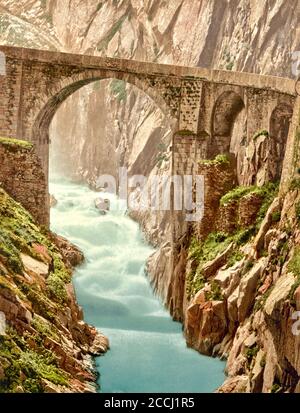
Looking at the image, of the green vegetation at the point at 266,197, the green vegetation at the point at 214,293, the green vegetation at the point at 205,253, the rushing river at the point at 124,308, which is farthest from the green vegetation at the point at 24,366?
the green vegetation at the point at 266,197

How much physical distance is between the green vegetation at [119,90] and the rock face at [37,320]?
35537mm

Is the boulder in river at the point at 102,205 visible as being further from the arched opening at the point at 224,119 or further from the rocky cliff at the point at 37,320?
the rocky cliff at the point at 37,320

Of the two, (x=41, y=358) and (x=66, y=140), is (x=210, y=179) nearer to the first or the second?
(x=41, y=358)

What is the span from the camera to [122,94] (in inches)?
2758

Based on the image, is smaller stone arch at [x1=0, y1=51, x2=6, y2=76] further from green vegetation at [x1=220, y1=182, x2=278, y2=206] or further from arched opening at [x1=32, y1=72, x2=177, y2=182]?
green vegetation at [x1=220, y1=182, x2=278, y2=206]

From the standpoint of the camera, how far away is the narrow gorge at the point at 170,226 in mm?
27312

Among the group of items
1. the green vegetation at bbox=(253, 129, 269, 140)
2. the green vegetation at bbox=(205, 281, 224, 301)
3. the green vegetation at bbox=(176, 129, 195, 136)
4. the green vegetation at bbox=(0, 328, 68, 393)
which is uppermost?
the green vegetation at bbox=(253, 129, 269, 140)

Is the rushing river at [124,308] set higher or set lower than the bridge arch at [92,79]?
lower

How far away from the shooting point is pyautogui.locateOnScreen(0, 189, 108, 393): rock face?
24.0m

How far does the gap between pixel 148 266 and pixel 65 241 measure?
5415mm

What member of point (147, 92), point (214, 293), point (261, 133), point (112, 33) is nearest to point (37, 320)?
point (214, 293)

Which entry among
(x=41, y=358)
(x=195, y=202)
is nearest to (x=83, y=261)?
(x=195, y=202)

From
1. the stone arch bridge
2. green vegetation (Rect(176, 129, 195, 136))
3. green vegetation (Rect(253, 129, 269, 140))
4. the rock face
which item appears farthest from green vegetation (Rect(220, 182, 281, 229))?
the rock face

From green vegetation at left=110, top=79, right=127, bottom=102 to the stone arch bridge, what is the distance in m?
27.9
